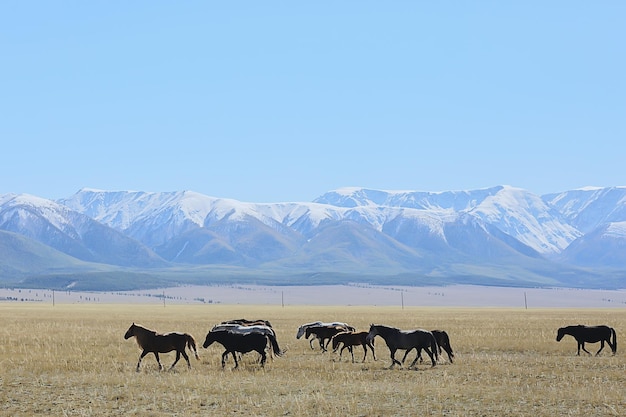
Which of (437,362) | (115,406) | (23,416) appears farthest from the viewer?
(437,362)

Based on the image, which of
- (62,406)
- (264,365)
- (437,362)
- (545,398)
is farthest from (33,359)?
(545,398)

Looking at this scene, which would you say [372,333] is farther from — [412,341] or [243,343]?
[243,343]

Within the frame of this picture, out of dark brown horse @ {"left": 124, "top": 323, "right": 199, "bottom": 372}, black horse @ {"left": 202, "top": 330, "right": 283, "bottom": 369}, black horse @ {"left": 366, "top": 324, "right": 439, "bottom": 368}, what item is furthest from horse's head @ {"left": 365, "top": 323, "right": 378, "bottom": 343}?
dark brown horse @ {"left": 124, "top": 323, "right": 199, "bottom": 372}

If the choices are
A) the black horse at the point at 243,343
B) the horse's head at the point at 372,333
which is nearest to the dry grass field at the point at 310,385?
the black horse at the point at 243,343

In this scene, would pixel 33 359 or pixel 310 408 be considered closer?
pixel 310 408

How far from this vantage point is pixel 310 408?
19.5 metres

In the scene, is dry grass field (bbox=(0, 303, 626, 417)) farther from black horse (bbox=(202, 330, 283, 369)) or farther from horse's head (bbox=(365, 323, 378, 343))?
horse's head (bbox=(365, 323, 378, 343))

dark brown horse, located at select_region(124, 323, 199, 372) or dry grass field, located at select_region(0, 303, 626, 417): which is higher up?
dark brown horse, located at select_region(124, 323, 199, 372)

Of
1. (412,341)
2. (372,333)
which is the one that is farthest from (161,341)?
(412,341)

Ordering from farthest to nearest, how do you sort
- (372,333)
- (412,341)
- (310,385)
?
(372,333), (412,341), (310,385)

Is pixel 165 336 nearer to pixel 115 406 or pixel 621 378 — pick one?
pixel 115 406

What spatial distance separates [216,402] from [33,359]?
12.8m

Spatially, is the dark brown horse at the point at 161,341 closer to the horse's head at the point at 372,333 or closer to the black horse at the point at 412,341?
the horse's head at the point at 372,333

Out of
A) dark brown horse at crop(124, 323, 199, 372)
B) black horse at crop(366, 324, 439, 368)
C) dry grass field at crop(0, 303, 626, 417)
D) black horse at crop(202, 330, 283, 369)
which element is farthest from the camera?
black horse at crop(366, 324, 439, 368)
